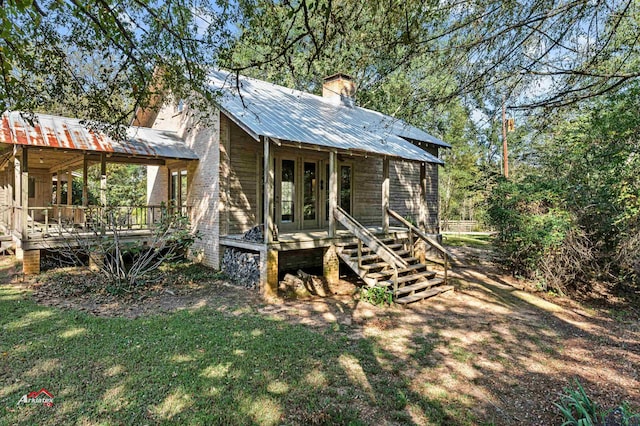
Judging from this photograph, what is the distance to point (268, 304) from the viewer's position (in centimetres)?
715

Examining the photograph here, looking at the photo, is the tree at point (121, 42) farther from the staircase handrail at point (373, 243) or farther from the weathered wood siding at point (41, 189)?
the weathered wood siding at point (41, 189)

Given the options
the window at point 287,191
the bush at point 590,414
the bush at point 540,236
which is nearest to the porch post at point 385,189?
the window at point 287,191

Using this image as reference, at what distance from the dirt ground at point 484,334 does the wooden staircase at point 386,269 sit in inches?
14.3

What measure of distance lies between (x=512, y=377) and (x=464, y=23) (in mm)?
4760

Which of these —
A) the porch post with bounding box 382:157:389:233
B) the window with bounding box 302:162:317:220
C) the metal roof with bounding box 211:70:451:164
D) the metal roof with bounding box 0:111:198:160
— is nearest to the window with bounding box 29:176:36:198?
the metal roof with bounding box 0:111:198:160

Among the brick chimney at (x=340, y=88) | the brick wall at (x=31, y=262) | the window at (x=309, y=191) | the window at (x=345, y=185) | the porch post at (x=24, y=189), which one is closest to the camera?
the porch post at (x=24, y=189)

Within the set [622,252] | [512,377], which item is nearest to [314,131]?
[512,377]

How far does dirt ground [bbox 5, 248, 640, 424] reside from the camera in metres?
3.99

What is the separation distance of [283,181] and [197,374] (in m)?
6.72

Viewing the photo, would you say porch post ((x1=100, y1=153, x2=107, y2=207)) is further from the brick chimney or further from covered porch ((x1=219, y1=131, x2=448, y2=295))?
the brick chimney

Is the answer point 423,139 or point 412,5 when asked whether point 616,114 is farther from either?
point 412,5

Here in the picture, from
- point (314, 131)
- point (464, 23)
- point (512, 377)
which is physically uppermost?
point (464, 23)

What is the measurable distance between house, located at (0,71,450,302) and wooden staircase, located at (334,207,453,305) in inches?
1.2

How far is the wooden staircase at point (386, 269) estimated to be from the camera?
25.3ft
